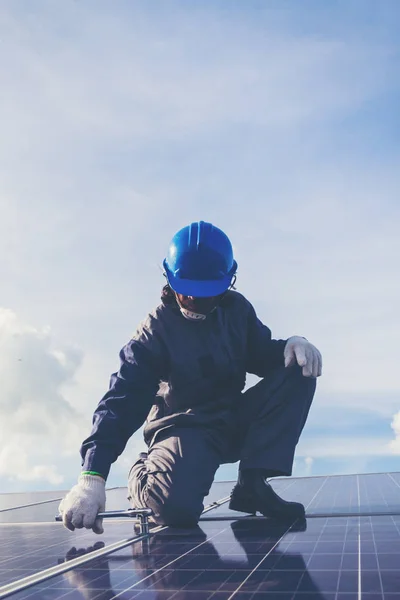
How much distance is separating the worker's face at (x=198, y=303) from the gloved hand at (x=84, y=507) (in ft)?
3.65

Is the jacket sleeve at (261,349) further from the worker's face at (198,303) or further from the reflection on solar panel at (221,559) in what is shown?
the reflection on solar panel at (221,559)

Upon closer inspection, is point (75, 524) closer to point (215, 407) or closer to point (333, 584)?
point (215, 407)

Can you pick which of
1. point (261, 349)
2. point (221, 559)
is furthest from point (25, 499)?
point (221, 559)

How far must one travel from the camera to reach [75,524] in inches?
120

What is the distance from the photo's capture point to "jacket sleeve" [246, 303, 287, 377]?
392 cm

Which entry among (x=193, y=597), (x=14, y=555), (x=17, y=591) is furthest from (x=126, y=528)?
(x=193, y=597)

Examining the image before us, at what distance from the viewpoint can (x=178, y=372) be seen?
3697 mm

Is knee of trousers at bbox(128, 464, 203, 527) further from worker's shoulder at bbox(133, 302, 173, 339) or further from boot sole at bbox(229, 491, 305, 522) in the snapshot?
worker's shoulder at bbox(133, 302, 173, 339)

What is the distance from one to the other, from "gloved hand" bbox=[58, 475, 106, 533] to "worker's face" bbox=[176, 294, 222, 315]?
111 cm

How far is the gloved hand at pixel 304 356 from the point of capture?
3670 mm

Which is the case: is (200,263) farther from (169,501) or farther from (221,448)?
(169,501)

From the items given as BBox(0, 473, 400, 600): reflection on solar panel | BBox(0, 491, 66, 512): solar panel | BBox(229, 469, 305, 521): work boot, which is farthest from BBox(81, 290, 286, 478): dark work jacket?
BBox(0, 491, 66, 512): solar panel

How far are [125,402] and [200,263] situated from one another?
88 cm

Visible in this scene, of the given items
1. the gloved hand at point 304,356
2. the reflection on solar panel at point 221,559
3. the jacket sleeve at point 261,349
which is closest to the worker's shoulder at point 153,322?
the jacket sleeve at point 261,349
